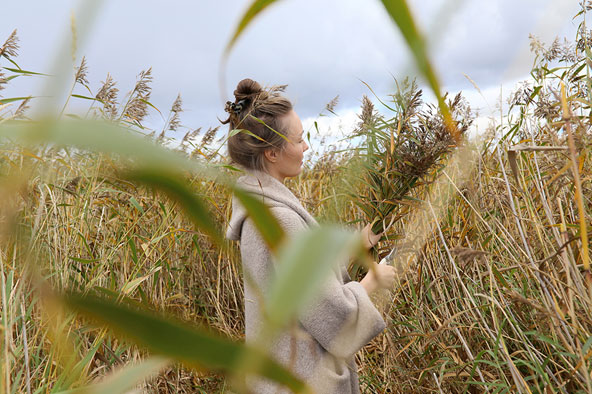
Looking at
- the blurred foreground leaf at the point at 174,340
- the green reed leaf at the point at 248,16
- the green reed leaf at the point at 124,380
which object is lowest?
the green reed leaf at the point at 124,380

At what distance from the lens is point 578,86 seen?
1.48 m

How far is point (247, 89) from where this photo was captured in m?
2.06

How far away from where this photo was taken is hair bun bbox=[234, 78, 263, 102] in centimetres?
203

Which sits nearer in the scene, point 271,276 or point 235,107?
point 271,276

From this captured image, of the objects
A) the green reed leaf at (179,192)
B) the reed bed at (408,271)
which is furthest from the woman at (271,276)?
the green reed leaf at (179,192)

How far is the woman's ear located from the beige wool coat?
0.23 m

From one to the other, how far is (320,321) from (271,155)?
77 cm

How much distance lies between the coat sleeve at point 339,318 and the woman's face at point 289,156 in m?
0.50

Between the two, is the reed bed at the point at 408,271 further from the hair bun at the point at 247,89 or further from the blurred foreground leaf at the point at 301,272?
the blurred foreground leaf at the point at 301,272

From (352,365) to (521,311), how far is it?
2.10 ft

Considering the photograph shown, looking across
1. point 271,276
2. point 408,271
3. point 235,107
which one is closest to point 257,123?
point 235,107

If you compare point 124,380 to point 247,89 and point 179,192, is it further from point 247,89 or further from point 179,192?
point 247,89

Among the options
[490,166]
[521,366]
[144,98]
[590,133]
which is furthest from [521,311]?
[144,98]

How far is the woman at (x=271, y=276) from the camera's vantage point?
142 cm
